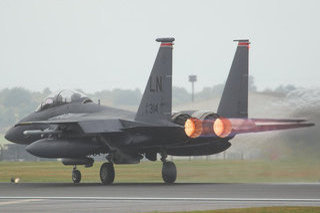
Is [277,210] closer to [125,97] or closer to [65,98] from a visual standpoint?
[65,98]

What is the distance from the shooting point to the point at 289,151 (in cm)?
3177

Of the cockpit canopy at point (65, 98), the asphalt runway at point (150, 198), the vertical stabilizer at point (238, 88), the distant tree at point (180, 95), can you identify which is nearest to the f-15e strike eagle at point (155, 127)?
the vertical stabilizer at point (238, 88)

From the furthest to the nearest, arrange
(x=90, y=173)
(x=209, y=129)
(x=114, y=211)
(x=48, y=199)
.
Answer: (x=90, y=173) < (x=209, y=129) < (x=48, y=199) < (x=114, y=211)

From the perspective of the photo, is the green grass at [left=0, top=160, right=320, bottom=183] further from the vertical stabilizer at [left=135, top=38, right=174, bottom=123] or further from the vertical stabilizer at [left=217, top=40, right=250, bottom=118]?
the vertical stabilizer at [left=135, top=38, right=174, bottom=123]

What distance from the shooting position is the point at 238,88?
32562 millimetres

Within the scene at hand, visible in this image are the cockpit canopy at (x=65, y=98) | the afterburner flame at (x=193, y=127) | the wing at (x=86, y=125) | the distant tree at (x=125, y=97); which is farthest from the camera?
the distant tree at (x=125, y=97)

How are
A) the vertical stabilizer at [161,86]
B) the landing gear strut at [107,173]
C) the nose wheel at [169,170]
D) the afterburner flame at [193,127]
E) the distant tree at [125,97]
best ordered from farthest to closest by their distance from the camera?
the distant tree at [125,97] → the landing gear strut at [107,173] → the nose wheel at [169,170] → the vertical stabilizer at [161,86] → the afterburner flame at [193,127]

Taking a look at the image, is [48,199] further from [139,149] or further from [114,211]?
[139,149]

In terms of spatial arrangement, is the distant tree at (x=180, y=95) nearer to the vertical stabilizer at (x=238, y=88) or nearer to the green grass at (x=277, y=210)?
the vertical stabilizer at (x=238, y=88)

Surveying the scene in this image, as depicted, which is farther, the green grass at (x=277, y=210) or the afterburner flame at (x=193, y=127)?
the afterburner flame at (x=193, y=127)

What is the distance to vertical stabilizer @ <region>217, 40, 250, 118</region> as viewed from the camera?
106 ft

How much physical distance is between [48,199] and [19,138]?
11768 millimetres

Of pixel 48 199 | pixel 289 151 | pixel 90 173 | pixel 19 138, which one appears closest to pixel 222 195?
pixel 48 199

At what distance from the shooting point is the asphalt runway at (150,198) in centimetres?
2131
